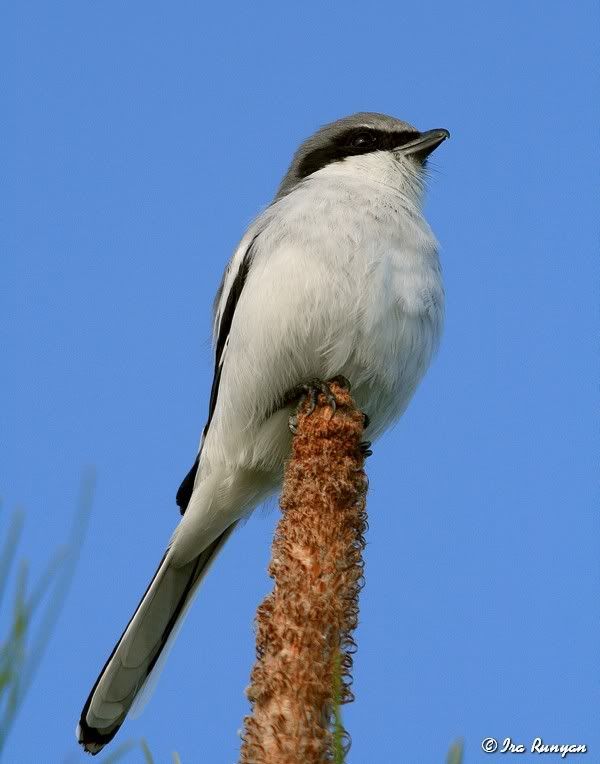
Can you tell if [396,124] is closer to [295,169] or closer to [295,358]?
[295,169]

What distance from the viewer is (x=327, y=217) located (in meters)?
4.89

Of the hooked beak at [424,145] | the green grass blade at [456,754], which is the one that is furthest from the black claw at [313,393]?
the green grass blade at [456,754]

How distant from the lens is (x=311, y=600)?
2.55m

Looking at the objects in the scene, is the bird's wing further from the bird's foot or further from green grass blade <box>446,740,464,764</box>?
green grass blade <box>446,740,464,764</box>

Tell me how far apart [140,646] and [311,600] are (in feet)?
7.20

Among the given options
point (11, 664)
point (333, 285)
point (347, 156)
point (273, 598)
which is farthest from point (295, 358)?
point (11, 664)

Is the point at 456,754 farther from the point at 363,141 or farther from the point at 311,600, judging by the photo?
the point at 363,141

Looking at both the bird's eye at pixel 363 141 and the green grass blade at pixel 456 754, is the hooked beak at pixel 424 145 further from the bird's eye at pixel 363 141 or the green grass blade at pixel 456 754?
the green grass blade at pixel 456 754

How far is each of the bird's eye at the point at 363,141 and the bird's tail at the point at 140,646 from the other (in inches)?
87.9

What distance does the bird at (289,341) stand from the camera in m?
4.67

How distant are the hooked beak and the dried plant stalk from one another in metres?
2.62

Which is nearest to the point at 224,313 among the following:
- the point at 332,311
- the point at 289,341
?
the point at 289,341

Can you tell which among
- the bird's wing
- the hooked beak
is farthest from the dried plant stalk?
the hooked beak

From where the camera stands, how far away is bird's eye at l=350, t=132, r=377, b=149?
596cm
